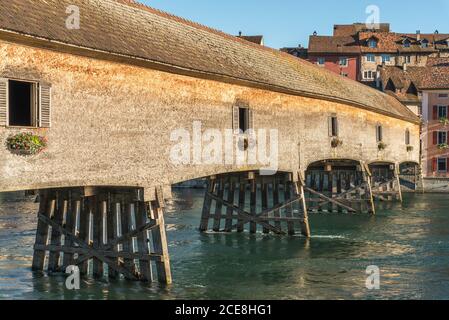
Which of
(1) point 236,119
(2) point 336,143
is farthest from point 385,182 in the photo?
(1) point 236,119

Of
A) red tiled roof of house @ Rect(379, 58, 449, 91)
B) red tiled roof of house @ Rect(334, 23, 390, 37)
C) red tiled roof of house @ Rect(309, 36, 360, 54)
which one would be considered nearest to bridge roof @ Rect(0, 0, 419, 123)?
red tiled roof of house @ Rect(379, 58, 449, 91)

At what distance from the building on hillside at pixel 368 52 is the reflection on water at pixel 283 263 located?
4095 cm

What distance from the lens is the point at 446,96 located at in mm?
51375

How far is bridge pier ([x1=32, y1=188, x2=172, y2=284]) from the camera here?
629 inches

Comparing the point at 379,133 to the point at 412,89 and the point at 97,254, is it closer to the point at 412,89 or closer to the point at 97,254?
the point at 97,254

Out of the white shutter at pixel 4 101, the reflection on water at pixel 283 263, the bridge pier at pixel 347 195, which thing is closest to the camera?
the white shutter at pixel 4 101

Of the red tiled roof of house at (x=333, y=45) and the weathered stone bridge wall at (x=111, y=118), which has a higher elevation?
the red tiled roof of house at (x=333, y=45)

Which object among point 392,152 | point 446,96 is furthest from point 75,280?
point 446,96

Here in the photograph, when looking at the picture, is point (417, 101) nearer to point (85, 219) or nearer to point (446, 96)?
point (446, 96)

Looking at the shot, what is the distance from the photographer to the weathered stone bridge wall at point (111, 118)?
42.2 ft

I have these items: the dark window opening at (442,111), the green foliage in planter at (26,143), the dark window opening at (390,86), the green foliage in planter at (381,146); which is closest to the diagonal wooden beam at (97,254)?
the green foliage in planter at (26,143)

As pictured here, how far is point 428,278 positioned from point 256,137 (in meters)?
6.74

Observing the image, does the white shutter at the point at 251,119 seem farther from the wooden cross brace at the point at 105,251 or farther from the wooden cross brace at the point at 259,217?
the wooden cross brace at the point at 105,251

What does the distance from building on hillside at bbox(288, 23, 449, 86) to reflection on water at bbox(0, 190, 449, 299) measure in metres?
40.9
